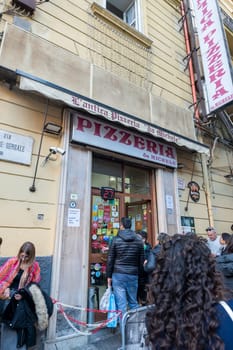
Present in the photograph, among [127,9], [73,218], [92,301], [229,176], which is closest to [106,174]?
[73,218]

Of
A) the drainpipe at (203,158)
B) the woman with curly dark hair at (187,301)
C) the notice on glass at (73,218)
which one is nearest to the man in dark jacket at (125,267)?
the notice on glass at (73,218)

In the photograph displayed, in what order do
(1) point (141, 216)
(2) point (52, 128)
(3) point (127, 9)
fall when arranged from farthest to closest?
(3) point (127, 9) < (1) point (141, 216) < (2) point (52, 128)

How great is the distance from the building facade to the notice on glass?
2cm

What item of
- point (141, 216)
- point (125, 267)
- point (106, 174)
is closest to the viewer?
point (125, 267)

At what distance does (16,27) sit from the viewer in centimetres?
379

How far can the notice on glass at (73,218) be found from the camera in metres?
3.85

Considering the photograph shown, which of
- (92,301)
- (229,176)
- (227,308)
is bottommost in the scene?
(92,301)

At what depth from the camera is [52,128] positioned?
159 inches

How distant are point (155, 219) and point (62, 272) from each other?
249 cm

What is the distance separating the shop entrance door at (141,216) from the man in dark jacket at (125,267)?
1.42 metres

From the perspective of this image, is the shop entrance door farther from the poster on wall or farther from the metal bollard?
the metal bollard

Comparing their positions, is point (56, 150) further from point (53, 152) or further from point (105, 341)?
point (105, 341)

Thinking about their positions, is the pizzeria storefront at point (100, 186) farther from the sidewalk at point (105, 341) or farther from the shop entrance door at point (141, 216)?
the sidewalk at point (105, 341)

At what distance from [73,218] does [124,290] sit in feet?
4.56
